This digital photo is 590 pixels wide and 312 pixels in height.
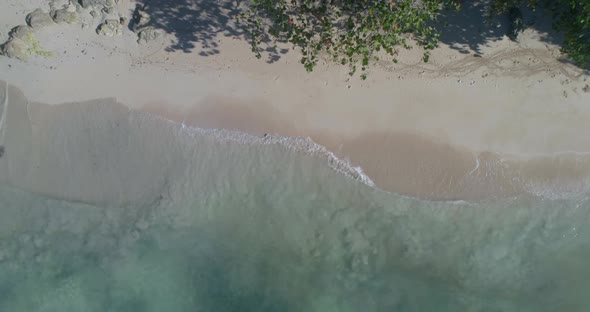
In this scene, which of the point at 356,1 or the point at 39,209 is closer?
the point at 356,1

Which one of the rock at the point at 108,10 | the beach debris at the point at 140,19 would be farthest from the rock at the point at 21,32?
the beach debris at the point at 140,19

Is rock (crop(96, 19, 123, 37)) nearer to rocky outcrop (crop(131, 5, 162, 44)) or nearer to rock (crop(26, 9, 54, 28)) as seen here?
rocky outcrop (crop(131, 5, 162, 44))

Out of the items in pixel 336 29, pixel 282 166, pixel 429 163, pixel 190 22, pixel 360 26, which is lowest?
pixel 282 166

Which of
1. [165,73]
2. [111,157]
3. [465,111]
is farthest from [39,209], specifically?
[465,111]

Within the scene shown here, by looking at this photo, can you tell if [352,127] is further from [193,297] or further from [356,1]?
[193,297]

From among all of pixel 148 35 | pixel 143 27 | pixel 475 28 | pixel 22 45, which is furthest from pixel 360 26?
pixel 22 45

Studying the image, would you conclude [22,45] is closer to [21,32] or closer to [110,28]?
[21,32]
